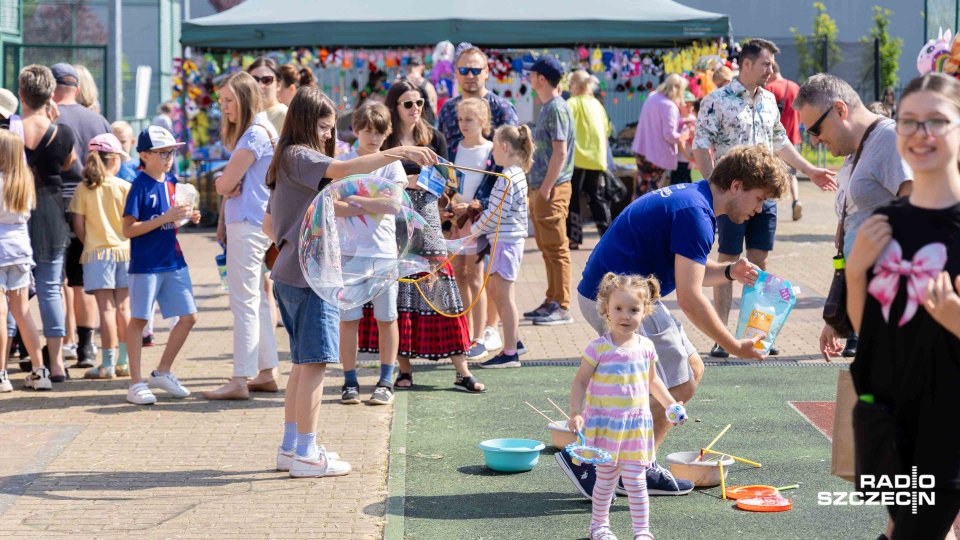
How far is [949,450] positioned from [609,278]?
6.23 ft

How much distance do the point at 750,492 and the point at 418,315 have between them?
308 cm

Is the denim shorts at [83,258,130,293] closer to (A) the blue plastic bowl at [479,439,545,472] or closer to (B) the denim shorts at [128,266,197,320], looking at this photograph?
(B) the denim shorts at [128,266,197,320]

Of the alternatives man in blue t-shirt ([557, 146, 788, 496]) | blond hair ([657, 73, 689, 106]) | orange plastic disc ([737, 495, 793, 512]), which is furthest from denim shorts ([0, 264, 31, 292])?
blond hair ([657, 73, 689, 106])

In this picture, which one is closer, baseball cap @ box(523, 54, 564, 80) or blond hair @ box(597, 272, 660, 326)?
blond hair @ box(597, 272, 660, 326)

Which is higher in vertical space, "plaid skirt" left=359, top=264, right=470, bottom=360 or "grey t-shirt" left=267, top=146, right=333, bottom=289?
"grey t-shirt" left=267, top=146, right=333, bottom=289

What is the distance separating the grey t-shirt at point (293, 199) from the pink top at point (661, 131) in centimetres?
871

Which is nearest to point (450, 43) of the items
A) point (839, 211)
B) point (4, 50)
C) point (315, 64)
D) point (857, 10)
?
point (315, 64)

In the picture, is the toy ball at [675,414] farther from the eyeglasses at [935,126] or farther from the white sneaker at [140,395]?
the white sneaker at [140,395]

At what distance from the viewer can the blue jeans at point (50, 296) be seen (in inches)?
321

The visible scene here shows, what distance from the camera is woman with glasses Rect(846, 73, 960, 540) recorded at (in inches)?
131

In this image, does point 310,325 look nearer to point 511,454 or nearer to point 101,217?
point 511,454

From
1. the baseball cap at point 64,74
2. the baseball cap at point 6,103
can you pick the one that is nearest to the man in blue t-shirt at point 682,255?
the baseball cap at point 6,103

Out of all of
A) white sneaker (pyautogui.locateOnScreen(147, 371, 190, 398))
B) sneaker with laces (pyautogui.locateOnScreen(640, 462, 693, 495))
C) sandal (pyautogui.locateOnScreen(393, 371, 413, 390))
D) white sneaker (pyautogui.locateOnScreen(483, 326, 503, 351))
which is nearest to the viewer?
sneaker with laces (pyautogui.locateOnScreen(640, 462, 693, 495))

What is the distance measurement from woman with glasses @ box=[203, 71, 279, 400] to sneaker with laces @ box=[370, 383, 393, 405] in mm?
789
